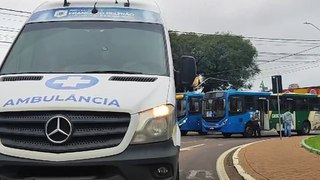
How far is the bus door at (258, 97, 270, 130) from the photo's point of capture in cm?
3447

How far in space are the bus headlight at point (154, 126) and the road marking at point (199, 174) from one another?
5.98m

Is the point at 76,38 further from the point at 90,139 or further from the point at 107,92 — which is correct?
the point at 90,139

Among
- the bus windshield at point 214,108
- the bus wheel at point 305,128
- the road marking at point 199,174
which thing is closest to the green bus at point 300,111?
the bus wheel at point 305,128

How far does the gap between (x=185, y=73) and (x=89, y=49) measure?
4.19 feet

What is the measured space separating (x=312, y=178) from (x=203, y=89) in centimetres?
6339

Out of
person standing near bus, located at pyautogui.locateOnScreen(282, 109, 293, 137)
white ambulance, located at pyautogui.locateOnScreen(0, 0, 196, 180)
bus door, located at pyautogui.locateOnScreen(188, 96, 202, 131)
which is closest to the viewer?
white ambulance, located at pyautogui.locateOnScreen(0, 0, 196, 180)

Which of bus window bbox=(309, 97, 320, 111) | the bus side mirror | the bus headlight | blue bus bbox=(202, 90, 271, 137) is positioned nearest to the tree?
bus window bbox=(309, 97, 320, 111)

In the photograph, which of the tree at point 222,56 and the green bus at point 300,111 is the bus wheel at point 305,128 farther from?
the tree at point 222,56

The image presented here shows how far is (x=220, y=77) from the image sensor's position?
233 ft

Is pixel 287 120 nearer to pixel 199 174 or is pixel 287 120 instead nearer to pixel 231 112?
pixel 231 112

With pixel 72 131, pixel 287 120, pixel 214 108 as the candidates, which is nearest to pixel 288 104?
pixel 287 120

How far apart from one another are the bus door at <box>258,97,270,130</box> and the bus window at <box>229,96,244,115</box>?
1777mm

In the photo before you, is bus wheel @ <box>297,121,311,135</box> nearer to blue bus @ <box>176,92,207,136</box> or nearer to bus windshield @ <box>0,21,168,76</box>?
blue bus @ <box>176,92,207,136</box>

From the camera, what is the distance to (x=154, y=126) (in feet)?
16.4
